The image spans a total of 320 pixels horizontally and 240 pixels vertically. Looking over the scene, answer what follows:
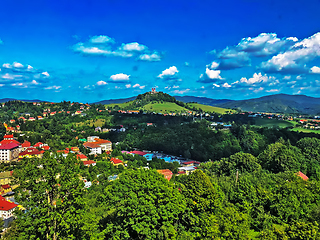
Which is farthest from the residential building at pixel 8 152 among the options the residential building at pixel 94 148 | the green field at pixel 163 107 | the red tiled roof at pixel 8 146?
the green field at pixel 163 107

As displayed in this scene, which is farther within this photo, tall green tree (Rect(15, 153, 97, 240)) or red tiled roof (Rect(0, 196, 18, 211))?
red tiled roof (Rect(0, 196, 18, 211))

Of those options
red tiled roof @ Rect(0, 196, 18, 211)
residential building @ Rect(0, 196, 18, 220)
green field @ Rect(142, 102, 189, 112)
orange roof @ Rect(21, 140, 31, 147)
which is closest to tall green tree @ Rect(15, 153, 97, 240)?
residential building @ Rect(0, 196, 18, 220)

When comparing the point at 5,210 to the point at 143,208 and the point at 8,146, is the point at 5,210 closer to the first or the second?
the point at 143,208

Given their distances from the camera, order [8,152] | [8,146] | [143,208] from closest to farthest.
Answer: [143,208]
[8,152]
[8,146]

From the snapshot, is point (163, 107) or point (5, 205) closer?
point (5, 205)

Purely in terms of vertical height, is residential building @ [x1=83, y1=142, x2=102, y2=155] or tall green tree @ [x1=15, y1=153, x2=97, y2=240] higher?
tall green tree @ [x1=15, y1=153, x2=97, y2=240]

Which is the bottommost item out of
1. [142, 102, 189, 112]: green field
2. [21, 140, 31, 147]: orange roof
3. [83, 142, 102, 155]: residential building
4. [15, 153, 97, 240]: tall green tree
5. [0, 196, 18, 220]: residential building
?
[0, 196, 18, 220]: residential building

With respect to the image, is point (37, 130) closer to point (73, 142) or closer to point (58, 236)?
point (73, 142)

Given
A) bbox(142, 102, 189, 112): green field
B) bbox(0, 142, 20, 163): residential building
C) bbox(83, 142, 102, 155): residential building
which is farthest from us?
bbox(142, 102, 189, 112): green field

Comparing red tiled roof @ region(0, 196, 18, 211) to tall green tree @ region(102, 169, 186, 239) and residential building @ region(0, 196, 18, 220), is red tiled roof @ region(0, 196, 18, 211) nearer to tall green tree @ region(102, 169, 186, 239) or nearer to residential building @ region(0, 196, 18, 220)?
residential building @ region(0, 196, 18, 220)

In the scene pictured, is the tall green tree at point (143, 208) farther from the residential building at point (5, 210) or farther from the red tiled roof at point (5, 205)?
the red tiled roof at point (5, 205)

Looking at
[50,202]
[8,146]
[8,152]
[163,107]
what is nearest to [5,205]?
[50,202]

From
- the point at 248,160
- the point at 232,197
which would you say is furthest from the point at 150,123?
the point at 232,197
